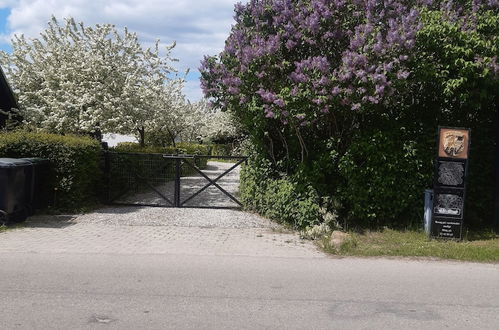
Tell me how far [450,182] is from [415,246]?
137 centimetres

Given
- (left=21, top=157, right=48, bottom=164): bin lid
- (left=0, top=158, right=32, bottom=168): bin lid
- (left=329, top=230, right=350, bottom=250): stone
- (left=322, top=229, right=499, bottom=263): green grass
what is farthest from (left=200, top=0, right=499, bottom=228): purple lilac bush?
(left=0, top=158, right=32, bottom=168): bin lid

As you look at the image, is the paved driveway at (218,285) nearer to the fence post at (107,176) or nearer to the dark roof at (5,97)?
the fence post at (107,176)

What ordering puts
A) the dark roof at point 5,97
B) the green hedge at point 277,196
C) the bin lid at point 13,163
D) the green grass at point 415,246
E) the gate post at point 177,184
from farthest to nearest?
1. the dark roof at point 5,97
2. the gate post at point 177,184
3. the green hedge at point 277,196
4. the bin lid at point 13,163
5. the green grass at point 415,246

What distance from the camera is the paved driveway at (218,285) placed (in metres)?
4.40

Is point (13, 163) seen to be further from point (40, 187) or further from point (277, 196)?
point (277, 196)

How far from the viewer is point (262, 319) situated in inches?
173

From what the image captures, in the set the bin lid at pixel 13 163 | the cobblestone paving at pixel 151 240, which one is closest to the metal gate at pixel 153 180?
the cobblestone paving at pixel 151 240

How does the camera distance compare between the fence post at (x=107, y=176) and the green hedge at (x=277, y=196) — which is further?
the fence post at (x=107, y=176)

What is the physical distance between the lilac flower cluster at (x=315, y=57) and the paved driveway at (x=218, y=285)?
2.62 m

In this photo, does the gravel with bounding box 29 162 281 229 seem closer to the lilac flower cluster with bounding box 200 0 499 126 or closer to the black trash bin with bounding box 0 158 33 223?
the black trash bin with bounding box 0 158 33 223

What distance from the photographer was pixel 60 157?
32.0ft

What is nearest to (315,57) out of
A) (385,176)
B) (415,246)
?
(385,176)

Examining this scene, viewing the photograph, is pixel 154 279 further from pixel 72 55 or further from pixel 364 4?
pixel 72 55

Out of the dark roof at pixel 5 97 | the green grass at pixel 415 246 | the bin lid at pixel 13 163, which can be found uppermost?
the dark roof at pixel 5 97
